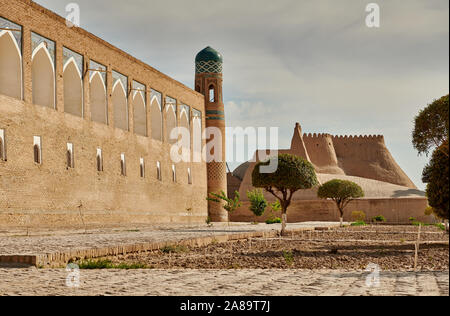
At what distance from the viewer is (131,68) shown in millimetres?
23531

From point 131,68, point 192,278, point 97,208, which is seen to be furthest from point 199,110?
point 192,278

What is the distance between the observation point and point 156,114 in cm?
2583

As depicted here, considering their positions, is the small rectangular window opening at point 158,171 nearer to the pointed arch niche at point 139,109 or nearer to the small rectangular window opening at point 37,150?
the pointed arch niche at point 139,109

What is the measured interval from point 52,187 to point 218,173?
15.4 m

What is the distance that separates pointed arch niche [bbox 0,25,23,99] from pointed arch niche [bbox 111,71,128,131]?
6132mm

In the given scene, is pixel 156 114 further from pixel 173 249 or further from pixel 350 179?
pixel 350 179

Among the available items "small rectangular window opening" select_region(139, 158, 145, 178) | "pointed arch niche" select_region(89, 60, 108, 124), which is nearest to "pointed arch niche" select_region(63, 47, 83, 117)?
"pointed arch niche" select_region(89, 60, 108, 124)

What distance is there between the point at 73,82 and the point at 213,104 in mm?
13645

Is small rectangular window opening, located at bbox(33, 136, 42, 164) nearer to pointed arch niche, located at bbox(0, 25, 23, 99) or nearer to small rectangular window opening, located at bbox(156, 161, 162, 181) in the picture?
pointed arch niche, located at bbox(0, 25, 23, 99)

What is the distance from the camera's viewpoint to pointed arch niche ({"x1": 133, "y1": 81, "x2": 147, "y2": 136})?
23.8 meters

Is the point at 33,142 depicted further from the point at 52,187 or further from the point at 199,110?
the point at 199,110

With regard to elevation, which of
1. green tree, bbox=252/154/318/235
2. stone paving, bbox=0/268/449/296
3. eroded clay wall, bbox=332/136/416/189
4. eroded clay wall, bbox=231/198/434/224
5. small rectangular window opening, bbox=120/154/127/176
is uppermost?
eroded clay wall, bbox=332/136/416/189
